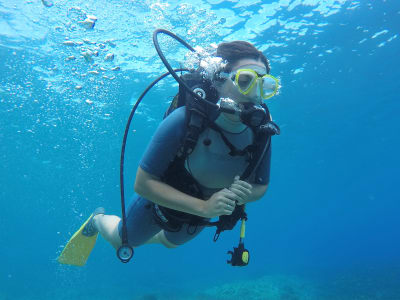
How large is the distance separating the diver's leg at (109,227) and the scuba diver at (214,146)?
1.46m

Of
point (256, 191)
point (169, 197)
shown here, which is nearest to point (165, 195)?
point (169, 197)

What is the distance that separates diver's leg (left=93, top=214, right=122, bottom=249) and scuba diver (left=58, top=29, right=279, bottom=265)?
146 centimetres

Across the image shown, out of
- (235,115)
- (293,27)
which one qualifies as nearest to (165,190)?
(235,115)

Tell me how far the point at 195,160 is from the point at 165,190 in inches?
22.1

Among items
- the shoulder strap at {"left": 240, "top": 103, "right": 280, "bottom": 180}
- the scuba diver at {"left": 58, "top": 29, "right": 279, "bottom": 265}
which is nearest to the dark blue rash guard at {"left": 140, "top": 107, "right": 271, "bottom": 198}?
the scuba diver at {"left": 58, "top": 29, "right": 279, "bottom": 265}

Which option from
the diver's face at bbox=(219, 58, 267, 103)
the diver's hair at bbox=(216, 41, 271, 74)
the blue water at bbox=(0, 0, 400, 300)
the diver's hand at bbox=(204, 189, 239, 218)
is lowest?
the diver's hand at bbox=(204, 189, 239, 218)

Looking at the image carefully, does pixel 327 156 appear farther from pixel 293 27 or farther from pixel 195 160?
pixel 195 160

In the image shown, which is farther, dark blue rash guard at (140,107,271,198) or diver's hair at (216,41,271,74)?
diver's hair at (216,41,271,74)

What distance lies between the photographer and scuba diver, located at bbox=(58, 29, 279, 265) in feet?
9.27

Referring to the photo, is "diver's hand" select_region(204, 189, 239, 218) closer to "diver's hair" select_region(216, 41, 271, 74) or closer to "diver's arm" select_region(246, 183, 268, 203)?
"diver's arm" select_region(246, 183, 268, 203)

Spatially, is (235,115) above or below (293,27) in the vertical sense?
below

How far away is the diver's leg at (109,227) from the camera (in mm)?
4812

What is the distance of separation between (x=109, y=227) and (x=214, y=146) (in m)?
3.13

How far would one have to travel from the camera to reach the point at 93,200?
90188mm
